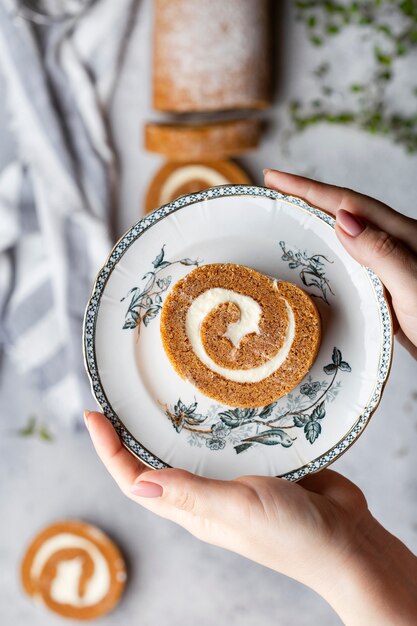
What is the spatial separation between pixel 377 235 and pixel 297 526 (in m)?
0.53

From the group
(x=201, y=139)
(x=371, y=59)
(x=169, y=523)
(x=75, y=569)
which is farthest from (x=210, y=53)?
(x=75, y=569)

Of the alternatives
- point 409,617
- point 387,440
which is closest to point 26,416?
point 387,440

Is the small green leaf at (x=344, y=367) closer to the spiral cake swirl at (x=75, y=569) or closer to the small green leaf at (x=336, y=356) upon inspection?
the small green leaf at (x=336, y=356)

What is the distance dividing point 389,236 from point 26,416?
1.26m

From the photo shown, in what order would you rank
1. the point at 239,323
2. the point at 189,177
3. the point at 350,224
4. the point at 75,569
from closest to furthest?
the point at 350,224
the point at 239,323
the point at 189,177
the point at 75,569

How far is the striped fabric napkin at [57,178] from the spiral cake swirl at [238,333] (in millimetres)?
625

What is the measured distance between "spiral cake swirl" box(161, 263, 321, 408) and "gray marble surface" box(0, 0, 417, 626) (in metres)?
0.68

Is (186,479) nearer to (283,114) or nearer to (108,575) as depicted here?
(108,575)

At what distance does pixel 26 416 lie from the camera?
1.99 metres

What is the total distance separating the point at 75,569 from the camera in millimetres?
1952

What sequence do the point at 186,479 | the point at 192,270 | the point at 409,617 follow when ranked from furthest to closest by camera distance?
1. the point at 192,270
2. the point at 409,617
3. the point at 186,479

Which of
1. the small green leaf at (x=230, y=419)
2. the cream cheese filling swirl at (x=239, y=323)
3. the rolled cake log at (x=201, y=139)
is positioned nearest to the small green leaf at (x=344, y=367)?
the cream cheese filling swirl at (x=239, y=323)

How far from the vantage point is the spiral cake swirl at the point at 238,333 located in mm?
1274

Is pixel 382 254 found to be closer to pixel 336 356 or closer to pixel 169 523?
pixel 336 356
